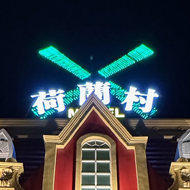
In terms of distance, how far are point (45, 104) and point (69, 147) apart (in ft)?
31.8

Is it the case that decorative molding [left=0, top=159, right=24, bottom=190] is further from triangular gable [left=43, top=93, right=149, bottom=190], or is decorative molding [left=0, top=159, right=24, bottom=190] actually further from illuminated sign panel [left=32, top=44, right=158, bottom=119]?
illuminated sign panel [left=32, top=44, right=158, bottom=119]

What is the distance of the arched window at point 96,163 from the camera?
745 inches

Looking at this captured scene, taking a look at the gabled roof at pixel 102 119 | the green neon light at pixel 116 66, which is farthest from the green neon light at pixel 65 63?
the gabled roof at pixel 102 119

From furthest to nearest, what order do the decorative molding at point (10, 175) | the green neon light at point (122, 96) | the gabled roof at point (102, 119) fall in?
1. the green neon light at point (122, 96)
2. the gabled roof at point (102, 119)
3. the decorative molding at point (10, 175)

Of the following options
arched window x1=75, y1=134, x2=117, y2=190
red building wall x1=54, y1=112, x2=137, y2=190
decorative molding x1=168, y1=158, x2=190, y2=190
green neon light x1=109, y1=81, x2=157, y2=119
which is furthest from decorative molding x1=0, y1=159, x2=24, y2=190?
green neon light x1=109, y1=81, x2=157, y2=119

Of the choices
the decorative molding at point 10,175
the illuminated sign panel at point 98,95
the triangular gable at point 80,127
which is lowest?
the decorative molding at point 10,175

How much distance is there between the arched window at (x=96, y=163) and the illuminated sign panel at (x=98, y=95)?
8886mm

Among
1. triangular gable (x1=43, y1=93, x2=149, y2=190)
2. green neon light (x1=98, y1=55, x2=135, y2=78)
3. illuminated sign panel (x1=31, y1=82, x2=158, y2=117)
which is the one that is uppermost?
green neon light (x1=98, y1=55, x2=135, y2=78)

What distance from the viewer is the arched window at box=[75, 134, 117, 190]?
1892cm

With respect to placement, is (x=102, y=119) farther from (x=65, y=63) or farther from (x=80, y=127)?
(x=65, y=63)

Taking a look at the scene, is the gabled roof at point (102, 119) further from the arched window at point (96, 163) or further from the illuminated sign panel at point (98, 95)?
the illuminated sign panel at point (98, 95)

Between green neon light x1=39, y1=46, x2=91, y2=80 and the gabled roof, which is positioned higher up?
green neon light x1=39, y1=46, x2=91, y2=80

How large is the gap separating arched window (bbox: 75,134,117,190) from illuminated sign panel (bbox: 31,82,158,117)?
8.89m

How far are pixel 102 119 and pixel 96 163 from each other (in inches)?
111
